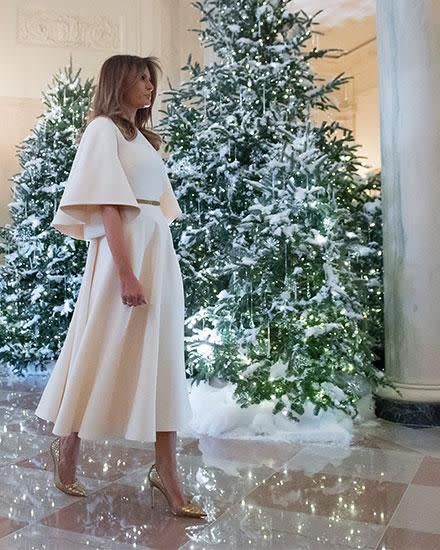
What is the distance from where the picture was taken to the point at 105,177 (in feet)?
7.06

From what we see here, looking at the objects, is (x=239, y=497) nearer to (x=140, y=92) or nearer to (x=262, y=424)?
(x=262, y=424)

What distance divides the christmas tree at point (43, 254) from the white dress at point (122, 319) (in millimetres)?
3515

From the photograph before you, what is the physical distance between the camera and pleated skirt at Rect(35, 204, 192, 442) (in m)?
2.13

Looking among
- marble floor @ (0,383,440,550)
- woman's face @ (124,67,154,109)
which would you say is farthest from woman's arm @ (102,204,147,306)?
marble floor @ (0,383,440,550)

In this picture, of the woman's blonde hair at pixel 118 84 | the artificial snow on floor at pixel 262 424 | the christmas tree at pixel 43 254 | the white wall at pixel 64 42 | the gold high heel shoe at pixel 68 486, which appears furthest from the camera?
the white wall at pixel 64 42

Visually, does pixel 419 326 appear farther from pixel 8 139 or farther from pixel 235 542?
pixel 8 139

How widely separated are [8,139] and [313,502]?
671 centimetres

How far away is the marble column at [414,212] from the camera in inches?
155

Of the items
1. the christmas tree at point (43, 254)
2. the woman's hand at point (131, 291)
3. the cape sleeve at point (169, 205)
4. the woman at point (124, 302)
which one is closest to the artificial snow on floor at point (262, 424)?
the woman at point (124, 302)

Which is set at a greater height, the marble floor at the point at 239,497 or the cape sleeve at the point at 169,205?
the cape sleeve at the point at 169,205

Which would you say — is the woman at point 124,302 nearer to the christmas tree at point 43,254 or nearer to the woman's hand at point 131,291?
the woman's hand at point 131,291

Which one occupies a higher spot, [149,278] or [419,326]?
[149,278]

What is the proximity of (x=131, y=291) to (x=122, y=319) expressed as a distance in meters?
0.14

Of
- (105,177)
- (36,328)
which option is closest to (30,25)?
(36,328)
